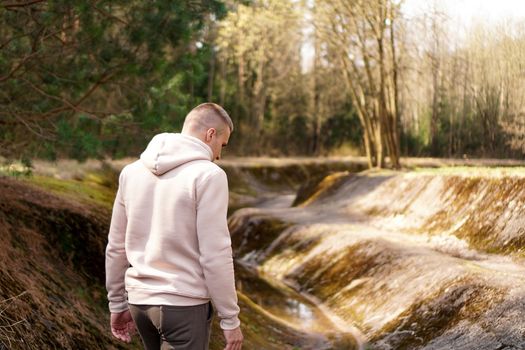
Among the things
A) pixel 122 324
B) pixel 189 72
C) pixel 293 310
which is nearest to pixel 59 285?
pixel 122 324

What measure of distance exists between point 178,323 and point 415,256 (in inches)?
345

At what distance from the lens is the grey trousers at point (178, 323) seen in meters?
3.39

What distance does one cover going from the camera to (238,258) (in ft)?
60.0

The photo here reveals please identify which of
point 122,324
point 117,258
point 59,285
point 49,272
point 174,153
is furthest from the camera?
point 49,272

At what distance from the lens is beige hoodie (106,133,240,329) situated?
334 cm

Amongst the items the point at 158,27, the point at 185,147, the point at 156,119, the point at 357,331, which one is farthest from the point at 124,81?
the point at 185,147

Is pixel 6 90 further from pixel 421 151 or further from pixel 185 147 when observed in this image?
pixel 421 151

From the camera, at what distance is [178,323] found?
339cm

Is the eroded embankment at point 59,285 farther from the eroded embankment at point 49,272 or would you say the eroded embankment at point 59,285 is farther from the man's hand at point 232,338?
the man's hand at point 232,338

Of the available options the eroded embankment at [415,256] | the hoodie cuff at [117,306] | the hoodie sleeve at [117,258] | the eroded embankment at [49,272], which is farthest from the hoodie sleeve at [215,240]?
the eroded embankment at [415,256]

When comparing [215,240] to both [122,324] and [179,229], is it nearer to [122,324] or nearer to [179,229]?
[179,229]

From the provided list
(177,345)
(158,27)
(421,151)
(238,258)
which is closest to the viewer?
(177,345)

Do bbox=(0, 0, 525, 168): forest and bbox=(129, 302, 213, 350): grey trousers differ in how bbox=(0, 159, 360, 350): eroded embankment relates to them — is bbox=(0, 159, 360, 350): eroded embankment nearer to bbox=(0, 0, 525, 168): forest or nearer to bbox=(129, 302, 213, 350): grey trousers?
bbox=(0, 0, 525, 168): forest

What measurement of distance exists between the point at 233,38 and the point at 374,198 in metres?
25.7
